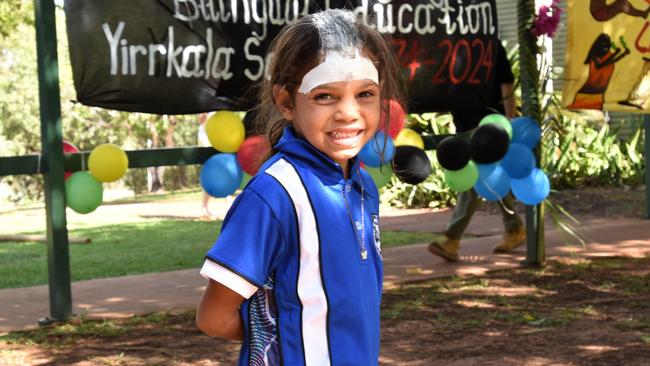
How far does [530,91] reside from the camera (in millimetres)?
7848

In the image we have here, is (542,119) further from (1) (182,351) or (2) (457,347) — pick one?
(1) (182,351)

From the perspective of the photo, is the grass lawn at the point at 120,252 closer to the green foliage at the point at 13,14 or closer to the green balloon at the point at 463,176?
the green balloon at the point at 463,176

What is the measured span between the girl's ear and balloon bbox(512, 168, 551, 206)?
499 centimetres

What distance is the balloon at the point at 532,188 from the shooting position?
288 inches

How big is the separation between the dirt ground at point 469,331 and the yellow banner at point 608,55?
136 cm

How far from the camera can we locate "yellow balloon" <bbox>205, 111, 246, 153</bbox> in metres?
6.55

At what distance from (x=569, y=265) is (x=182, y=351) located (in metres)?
3.57

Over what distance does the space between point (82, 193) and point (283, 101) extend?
383 centimetres

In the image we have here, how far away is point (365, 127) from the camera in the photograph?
2.45 meters

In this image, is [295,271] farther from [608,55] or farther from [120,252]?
[120,252]

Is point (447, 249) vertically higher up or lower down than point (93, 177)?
lower down

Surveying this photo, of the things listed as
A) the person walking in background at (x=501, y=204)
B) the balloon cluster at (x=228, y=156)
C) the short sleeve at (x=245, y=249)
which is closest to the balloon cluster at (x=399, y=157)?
the balloon cluster at (x=228, y=156)

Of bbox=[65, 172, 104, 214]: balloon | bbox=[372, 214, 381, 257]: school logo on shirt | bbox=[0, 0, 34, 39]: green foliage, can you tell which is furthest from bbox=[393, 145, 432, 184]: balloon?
bbox=[0, 0, 34, 39]: green foliage

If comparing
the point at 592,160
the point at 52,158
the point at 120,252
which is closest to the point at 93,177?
the point at 52,158
